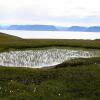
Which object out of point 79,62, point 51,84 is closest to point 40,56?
point 79,62

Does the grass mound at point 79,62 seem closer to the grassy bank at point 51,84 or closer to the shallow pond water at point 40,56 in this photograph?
the grassy bank at point 51,84

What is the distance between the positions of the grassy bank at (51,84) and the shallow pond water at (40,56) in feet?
67.7

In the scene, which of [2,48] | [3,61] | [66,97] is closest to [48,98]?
[66,97]

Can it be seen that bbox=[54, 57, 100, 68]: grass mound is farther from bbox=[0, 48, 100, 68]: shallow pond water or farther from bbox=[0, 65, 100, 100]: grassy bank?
bbox=[0, 48, 100, 68]: shallow pond water

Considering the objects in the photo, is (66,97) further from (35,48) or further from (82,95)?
(35,48)

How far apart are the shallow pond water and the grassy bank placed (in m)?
20.6

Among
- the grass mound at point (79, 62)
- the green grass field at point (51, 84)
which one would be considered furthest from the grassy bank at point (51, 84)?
the grass mound at point (79, 62)

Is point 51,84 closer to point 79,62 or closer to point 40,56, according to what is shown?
point 79,62

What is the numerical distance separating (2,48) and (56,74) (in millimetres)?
40790

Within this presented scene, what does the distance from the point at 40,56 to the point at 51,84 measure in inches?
1330

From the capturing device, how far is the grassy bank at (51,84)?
28.2 m

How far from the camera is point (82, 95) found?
28906mm

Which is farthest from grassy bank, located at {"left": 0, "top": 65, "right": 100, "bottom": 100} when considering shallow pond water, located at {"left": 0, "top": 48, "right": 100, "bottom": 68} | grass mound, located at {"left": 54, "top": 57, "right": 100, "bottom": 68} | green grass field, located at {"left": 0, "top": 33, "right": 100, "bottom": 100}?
shallow pond water, located at {"left": 0, "top": 48, "right": 100, "bottom": 68}

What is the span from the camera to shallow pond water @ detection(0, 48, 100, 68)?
58531 mm
